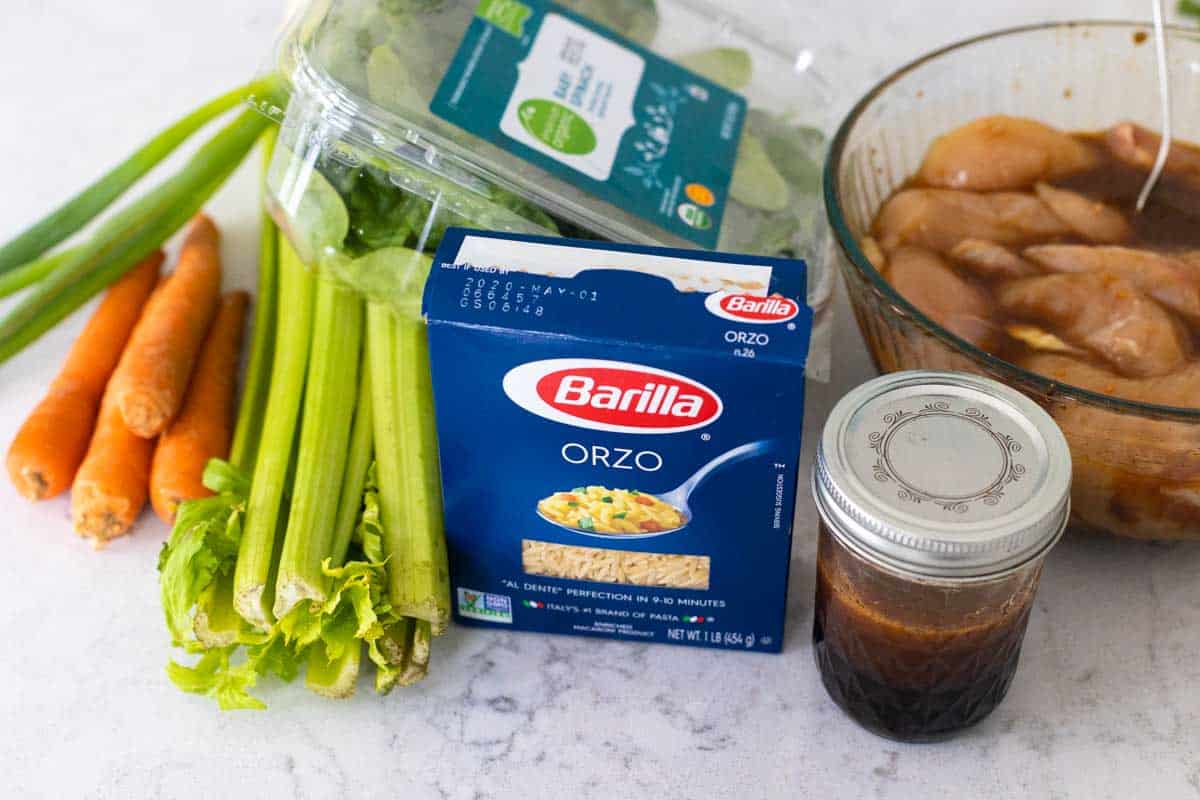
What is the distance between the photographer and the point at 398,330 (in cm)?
140

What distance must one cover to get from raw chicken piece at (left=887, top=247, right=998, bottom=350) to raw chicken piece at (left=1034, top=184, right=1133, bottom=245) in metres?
0.17

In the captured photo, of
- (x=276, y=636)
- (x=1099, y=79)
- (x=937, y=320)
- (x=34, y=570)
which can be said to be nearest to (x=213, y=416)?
(x=34, y=570)

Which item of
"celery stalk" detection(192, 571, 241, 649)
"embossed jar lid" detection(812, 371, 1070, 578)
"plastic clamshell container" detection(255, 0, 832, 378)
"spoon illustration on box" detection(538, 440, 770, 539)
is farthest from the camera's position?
"plastic clamshell container" detection(255, 0, 832, 378)

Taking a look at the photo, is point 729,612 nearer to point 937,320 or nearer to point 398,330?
point 937,320

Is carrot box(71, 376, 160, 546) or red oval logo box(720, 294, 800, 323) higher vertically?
red oval logo box(720, 294, 800, 323)

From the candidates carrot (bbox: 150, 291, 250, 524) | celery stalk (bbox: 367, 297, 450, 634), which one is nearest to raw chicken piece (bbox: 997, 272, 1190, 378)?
celery stalk (bbox: 367, 297, 450, 634)

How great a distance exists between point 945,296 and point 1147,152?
0.40 metres

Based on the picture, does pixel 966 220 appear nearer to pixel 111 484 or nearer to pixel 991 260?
pixel 991 260

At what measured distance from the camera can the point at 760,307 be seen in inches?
42.9

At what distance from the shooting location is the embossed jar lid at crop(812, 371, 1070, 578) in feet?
3.29

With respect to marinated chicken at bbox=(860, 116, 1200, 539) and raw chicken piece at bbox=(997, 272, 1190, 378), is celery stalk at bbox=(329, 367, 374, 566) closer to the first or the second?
marinated chicken at bbox=(860, 116, 1200, 539)

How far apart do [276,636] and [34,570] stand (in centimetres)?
37

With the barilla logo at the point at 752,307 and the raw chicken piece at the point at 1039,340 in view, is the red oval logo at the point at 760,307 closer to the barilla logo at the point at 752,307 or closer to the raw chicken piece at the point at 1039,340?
the barilla logo at the point at 752,307

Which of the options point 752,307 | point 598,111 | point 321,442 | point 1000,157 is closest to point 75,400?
point 321,442
